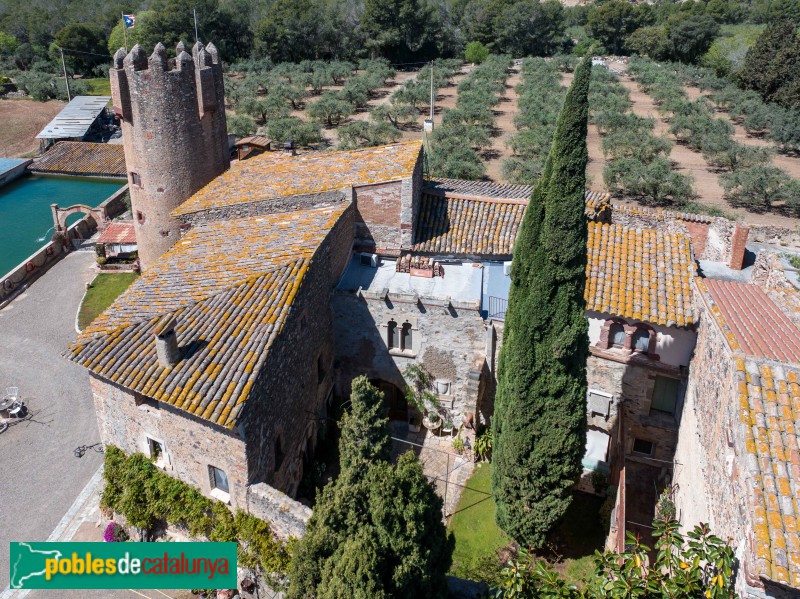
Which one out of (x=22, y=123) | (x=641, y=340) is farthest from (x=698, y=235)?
(x=22, y=123)

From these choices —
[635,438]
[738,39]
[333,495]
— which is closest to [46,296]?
[333,495]

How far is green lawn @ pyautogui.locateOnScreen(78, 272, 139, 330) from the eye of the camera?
2994 centimetres

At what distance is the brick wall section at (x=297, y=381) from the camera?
1590 centimetres

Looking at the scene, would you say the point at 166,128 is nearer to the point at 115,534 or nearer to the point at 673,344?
the point at 115,534

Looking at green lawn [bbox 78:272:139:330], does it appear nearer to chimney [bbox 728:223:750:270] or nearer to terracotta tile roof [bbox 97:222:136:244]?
terracotta tile roof [bbox 97:222:136:244]

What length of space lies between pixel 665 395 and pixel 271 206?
48.8 ft

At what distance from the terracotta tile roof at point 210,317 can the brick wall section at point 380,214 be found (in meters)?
1.90

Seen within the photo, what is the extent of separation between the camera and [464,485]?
2062cm

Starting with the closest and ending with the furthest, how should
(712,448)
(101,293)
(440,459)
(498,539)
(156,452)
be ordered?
1. (712,448)
2. (156,452)
3. (498,539)
4. (440,459)
5. (101,293)

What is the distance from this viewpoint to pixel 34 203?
53344 mm

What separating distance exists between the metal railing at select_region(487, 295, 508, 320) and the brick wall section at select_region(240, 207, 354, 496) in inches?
218

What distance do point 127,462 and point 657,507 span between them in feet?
49.5

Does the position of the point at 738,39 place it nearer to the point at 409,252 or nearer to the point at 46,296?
the point at 409,252

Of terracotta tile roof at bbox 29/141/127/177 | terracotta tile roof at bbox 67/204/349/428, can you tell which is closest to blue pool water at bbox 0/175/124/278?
terracotta tile roof at bbox 29/141/127/177
